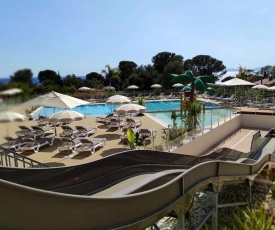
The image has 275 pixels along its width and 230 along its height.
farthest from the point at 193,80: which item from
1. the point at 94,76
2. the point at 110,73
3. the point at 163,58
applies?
the point at 94,76

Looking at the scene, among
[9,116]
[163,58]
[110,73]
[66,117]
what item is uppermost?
[163,58]

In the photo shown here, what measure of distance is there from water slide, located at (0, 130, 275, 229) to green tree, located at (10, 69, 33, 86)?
1.42m

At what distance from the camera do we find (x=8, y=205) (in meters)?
3.07

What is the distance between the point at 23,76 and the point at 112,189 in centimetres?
508

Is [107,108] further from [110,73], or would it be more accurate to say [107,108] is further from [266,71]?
[266,71]

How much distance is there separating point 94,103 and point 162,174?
75.2ft

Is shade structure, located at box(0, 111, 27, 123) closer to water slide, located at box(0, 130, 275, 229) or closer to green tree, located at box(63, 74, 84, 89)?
water slide, located at box(0, 130, 275, 229)

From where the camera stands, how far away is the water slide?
323 cm

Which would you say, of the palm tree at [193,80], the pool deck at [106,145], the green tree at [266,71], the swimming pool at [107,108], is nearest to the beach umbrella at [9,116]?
the pool deck at [106,145]

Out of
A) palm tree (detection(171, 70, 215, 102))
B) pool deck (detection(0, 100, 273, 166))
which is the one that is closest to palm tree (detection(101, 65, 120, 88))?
pool deck (detection(0, 100, 273, 166))

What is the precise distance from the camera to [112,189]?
6.77m

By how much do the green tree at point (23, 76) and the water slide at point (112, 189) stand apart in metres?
1.42

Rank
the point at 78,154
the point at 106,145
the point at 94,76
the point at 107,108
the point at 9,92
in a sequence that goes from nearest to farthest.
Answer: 1. the point at 9,92
2. the point at 78,154
3. the point at 106,145
4. the point at 107,108
5. the point at 94,76

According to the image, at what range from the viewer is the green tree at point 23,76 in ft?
6.92
